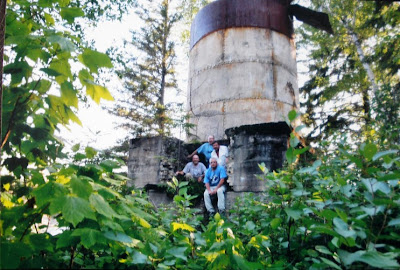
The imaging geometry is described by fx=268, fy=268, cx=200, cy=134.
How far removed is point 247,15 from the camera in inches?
446

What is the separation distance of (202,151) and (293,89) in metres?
5.37

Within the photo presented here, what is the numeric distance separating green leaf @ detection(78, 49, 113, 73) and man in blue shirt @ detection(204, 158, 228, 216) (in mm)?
5630

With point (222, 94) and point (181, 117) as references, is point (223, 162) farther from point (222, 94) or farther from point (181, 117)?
point (222, 94)

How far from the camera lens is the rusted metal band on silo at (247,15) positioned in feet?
37.1

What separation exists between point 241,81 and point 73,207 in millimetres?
10178

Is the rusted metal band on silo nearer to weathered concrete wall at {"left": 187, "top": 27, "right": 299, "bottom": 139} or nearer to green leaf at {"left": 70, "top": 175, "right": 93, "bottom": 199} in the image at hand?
weathered concrete wall at {"left": 187, "top": 27, "right": 299, "bottom": 139}

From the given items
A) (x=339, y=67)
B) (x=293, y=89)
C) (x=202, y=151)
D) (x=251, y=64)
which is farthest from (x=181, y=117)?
(x=339, y=67)

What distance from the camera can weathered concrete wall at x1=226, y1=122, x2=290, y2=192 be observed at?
6.86m

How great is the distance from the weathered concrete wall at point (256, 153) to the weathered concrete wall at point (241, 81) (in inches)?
115

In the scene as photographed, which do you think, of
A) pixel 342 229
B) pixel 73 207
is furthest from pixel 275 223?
pixel 73 207

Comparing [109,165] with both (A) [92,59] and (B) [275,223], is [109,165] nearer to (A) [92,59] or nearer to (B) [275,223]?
(A) [92,59]

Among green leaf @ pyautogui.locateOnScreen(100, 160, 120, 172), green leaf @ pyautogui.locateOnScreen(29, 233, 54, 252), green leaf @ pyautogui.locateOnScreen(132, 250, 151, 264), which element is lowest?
green leaf @ pyautogui.locateOnScreen(132, 250, 151, 264)

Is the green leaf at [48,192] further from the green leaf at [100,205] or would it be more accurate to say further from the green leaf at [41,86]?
the green leaf at [41,86]

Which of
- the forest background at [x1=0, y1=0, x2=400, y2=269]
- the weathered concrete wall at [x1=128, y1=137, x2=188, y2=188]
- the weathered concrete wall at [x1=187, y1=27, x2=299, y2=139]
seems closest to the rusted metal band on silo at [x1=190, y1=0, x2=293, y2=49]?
the weathered concrete wall at [x1=187, y1=27, x2=299, y2=139]
